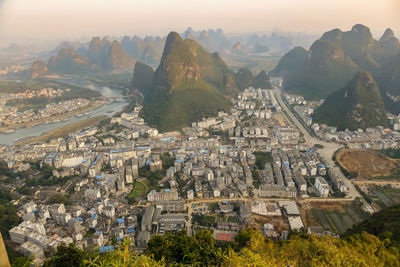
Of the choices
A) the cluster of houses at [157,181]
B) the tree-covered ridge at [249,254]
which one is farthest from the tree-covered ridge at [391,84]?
the tree-covered ridge at [249,254]

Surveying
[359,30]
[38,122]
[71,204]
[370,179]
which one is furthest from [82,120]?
[359,30]

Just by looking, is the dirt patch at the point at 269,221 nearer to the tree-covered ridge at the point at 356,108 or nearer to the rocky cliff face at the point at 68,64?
the tree-covered ridge at the point at 356,108

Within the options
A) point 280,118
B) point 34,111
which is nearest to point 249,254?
point 280,118

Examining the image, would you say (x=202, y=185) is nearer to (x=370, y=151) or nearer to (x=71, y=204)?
(x=71, y=204)

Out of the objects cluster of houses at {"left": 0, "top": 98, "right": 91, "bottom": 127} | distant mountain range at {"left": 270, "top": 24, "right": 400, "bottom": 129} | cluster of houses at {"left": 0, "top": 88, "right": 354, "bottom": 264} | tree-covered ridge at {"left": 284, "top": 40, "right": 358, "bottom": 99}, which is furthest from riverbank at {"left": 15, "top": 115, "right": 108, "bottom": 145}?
tree-covered ridge at {"left": 284, "top": 40, "right": 358, "bottom": 99}

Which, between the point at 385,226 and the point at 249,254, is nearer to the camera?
the point at 249,254

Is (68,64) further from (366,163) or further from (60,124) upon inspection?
(366,163)
